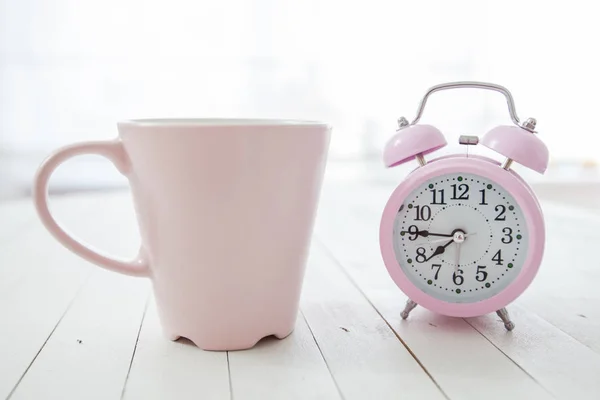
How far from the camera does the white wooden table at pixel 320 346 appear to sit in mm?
673

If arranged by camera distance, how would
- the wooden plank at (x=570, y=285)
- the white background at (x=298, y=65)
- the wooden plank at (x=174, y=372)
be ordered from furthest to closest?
the white background at (x=298, y=65), the wooden plank at (x=570, y=285), the wooden plank at (x=174, y=372)

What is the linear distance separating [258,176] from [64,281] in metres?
0.52

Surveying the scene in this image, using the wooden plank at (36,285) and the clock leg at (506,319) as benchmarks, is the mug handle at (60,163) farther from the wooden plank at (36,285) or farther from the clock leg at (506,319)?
the clock leg at (506,319)

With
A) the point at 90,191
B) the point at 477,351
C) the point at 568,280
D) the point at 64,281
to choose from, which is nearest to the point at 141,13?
the point at 90,191

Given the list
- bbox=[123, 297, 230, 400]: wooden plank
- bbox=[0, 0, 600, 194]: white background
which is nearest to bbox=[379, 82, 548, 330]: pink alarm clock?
bbox=[123, 297, 230, 400]: wooden plank

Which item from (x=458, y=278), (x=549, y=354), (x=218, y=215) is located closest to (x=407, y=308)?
(x=458, y=278)

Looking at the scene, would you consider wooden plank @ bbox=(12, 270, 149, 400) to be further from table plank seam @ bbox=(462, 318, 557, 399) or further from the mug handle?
table plank seam @ bbox=(462, 318, 557, 399)

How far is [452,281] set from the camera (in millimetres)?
847

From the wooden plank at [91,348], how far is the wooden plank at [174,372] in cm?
1

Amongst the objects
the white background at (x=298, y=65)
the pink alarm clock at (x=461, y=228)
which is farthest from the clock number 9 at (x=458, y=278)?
the white background at (x=298, y=65)

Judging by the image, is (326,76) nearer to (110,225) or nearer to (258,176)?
(110,225)

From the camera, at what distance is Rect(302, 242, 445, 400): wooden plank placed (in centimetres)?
67

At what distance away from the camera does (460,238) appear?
2.74 ft

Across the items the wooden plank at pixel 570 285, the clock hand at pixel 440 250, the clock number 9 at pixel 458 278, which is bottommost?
the wooden plank at pixel 570 285
